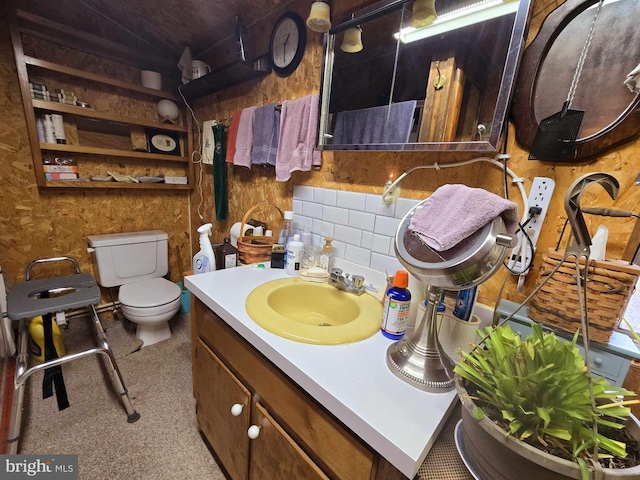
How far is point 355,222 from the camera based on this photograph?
110 centimetres

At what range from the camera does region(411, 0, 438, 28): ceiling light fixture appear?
790mm

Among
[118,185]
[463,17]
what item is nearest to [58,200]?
[118,185]

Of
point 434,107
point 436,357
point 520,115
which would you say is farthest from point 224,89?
point 436,357

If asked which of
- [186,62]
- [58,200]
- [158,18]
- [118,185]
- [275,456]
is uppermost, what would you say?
[158,18]

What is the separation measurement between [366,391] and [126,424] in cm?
137

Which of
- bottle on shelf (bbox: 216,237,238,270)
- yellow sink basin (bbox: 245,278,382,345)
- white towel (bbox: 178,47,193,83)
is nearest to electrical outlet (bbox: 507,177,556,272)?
yellow sink basin (bbox: 245,278,382,345)

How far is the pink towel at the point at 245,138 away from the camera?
4.75 ft

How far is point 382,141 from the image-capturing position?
0.95m

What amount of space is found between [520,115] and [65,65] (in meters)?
2.49

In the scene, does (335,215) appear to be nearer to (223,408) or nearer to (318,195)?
(318,195)

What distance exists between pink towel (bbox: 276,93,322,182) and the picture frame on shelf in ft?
4.23

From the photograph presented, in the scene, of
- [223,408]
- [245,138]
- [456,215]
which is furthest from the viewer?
[245,138]

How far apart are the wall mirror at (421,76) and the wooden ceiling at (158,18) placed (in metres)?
0.58

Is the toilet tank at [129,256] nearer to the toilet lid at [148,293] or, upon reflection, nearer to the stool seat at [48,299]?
the toilet lid at [148,293]
